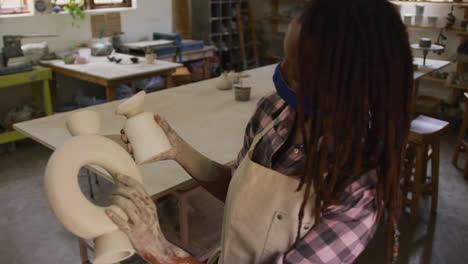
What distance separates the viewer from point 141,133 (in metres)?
1.18

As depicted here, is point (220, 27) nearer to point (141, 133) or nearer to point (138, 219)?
point (141, 133)

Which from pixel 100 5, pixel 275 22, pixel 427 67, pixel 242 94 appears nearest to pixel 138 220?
pixel 242 94

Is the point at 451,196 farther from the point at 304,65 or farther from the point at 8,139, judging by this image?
the point at 8,139

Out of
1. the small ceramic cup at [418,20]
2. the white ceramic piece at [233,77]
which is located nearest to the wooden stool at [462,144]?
the small ceramic cup at [418,20]

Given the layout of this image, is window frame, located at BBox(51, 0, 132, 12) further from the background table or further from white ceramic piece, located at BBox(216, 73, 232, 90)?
white ceramic piece, located at BBox(216, 73, 232, 90)

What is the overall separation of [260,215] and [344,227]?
20 centimetres

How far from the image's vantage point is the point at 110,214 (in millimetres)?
923

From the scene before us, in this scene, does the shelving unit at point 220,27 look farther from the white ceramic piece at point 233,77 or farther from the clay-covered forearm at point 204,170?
the clay-covered forearm at point 204,170

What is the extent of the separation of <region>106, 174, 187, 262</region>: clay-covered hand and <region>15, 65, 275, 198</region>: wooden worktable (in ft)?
2.37

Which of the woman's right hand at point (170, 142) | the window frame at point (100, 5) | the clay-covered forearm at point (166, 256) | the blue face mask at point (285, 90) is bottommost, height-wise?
the clay-covered forearm at point (166, 256)

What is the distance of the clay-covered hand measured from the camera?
936mm

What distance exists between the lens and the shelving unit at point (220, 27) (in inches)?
256

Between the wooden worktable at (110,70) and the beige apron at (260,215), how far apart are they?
3.10 metres

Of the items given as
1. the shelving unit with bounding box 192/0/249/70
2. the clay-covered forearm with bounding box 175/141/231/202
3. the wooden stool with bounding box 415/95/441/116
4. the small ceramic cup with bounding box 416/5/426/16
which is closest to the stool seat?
the wooden stool with bounding box 415/95/441/116
